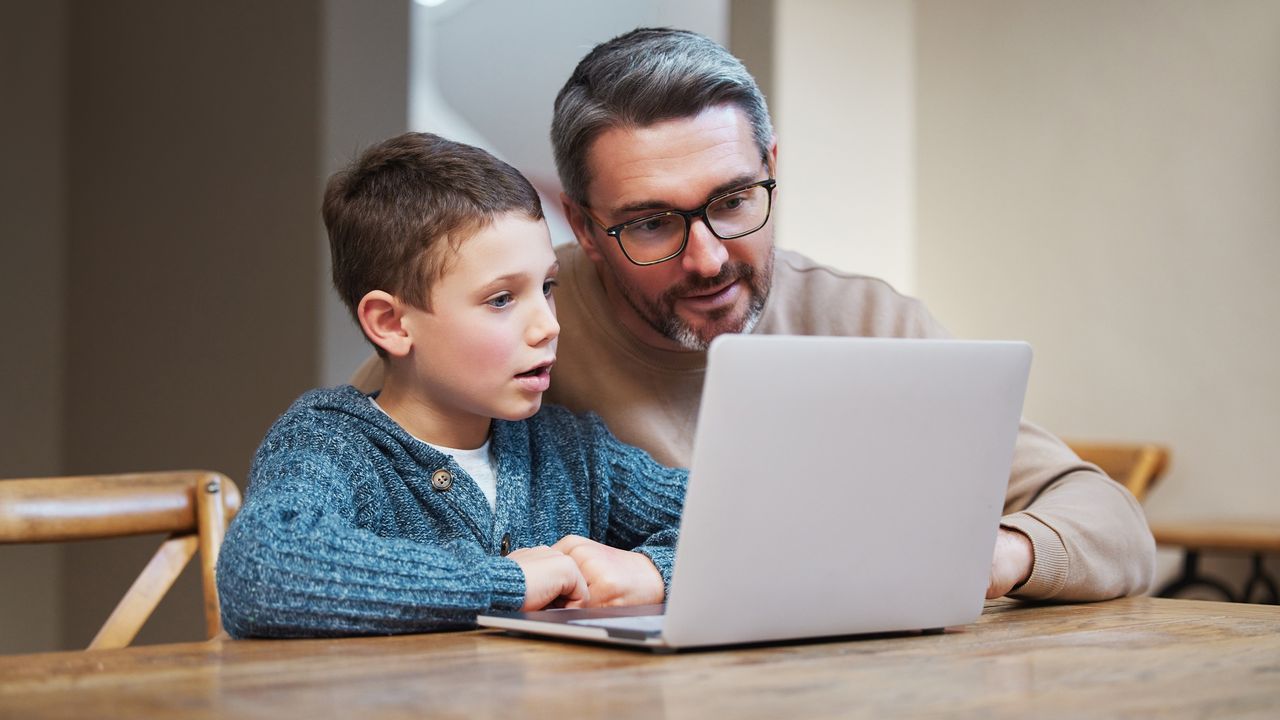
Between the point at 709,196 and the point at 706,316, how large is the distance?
0.14 metres

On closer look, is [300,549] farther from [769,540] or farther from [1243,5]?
[1243,5]

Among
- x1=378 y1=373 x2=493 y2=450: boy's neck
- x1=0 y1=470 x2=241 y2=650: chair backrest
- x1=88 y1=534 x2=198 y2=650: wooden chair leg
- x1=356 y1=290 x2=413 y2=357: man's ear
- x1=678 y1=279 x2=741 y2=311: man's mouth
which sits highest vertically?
x1=678 y1=279 x2=741 y2=311: man's mouth

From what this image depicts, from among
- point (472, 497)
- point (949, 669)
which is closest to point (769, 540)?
point (949, 669)

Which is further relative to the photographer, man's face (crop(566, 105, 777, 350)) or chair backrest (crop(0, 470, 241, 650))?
man's face (crop(566, 105, 777, 350))

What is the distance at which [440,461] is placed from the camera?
117 centimetres

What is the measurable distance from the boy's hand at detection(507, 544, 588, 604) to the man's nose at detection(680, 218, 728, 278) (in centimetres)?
48

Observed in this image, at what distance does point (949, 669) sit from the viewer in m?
0.77

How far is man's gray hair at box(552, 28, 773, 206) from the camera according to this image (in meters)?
1.44

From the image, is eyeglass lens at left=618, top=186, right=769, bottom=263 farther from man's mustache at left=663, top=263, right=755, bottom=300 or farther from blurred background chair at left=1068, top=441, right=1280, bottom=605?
blurred background chair at left=1068, top=441, right=1280, bottom=605

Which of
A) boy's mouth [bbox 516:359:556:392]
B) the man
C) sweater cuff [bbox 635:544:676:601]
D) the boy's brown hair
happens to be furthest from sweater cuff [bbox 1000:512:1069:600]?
the boy's brown hair

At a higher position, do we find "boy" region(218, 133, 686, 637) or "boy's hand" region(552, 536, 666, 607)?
"boy" region(218, 133, 686, 637)

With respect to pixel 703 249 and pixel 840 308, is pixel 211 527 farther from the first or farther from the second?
pixel 840 308

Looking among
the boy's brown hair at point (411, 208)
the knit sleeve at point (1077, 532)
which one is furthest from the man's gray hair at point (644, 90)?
the knit sleeve at point (1077, 532)

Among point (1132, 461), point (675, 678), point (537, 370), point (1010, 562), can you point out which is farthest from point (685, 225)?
point (1132, 461)
